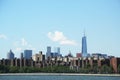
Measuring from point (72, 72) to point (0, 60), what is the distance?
103ft

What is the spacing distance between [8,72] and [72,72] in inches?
807

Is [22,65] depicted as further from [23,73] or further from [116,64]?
[116,64]

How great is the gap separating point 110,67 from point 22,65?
33689 millimetres

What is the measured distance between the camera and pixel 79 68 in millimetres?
151625

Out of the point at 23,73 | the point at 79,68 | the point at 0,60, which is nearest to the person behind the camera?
the point at 23,73

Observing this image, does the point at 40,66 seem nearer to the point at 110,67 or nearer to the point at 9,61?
the point at 9,61

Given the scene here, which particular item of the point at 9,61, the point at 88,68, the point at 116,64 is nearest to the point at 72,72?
the point at 88,68

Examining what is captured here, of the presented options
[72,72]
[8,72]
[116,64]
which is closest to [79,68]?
[72,72]

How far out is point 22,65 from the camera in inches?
6250

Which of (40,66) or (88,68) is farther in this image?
(40,66)

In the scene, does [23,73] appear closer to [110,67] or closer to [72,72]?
[72,72]

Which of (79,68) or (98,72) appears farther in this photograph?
(79,68)

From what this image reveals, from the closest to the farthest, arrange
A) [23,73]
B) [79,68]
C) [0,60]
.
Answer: [23,73] → [79,68] → [0,60]

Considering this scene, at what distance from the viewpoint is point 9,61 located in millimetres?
165750
